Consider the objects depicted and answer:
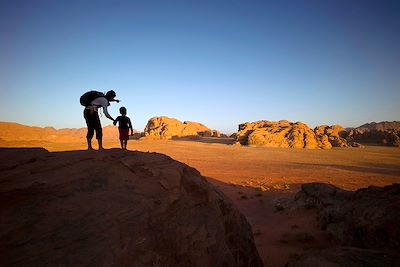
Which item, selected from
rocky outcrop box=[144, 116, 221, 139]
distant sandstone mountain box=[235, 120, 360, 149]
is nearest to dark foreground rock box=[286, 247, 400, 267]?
distant sandstone mountain box=[235, 120, 360, 149]

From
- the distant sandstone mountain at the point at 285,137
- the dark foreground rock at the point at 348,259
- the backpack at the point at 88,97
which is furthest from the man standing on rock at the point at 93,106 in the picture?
the distant sandstone mountain at the point at 285,137

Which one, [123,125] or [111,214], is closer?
[111,214]

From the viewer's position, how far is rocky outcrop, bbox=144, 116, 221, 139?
50909 millimetres

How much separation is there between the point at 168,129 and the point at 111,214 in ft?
159

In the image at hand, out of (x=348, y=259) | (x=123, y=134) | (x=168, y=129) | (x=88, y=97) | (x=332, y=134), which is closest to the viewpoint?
(x=348, y=259)

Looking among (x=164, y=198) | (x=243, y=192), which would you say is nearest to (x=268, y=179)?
(x=243, y=192)

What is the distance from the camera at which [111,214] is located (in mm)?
3270

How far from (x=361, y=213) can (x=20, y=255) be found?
22.1 ft

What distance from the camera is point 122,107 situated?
817 centimetres

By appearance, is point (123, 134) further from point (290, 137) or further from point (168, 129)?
point (168, 129)

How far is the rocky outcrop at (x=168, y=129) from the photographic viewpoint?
5091cm

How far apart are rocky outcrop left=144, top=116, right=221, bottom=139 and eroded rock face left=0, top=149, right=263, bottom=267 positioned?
4573cm

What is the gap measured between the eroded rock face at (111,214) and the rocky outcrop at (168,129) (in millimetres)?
45733

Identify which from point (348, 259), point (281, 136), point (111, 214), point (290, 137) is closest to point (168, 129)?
point (281, 136)
